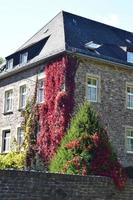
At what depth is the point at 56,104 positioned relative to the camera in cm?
2725

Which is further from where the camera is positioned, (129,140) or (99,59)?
(129,140)

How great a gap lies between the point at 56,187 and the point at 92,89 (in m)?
14.7

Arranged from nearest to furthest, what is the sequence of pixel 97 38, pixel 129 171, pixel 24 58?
1. pixel 129 171
2. pixel 24 58
3. pixel 97 38

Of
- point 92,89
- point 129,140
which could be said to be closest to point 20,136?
point 92,89

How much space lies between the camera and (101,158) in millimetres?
16766

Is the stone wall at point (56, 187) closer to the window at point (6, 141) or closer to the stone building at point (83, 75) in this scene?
the stone building at point (83, 75)

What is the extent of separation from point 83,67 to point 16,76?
585cm

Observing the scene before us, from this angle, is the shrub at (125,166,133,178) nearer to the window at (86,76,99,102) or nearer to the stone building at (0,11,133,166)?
the stone building at (0,11,133,166)

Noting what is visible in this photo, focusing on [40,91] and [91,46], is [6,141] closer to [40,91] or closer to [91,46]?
[40,91]

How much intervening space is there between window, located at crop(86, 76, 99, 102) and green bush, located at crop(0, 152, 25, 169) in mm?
5567

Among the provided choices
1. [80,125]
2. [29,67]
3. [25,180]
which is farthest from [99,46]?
[25,180]

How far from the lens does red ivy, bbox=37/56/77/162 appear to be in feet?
88.1

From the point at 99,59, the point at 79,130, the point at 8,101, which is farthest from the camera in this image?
the point at 8,101

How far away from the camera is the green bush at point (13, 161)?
2769 centimetres
